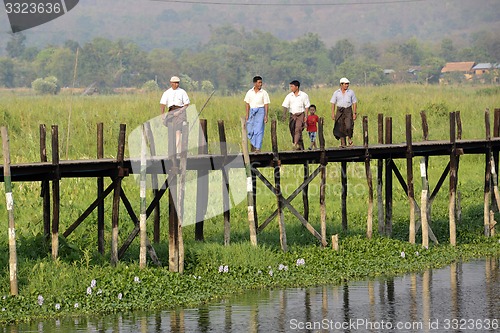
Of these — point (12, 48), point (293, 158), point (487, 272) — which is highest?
point (12, 48)

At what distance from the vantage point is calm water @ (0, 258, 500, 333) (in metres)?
17.0

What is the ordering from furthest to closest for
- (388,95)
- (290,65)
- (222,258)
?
1. (290,65)
2. (388,95)
3. (222,258)

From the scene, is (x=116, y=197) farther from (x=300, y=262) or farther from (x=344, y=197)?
(x=344, y=197)

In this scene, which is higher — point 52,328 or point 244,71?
point 244,71

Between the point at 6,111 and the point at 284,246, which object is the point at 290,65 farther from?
the point at 284,246

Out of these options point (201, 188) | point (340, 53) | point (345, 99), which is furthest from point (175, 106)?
point (340, 53)

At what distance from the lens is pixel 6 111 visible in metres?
36.1

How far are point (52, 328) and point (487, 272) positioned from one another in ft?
28.5

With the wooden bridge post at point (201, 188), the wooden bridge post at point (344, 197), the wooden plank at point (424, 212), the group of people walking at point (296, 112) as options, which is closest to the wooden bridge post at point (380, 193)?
the wooden bridge post at point (344, 197)

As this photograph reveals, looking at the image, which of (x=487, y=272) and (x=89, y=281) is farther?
(x=487, y=272)

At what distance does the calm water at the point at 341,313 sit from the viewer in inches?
670

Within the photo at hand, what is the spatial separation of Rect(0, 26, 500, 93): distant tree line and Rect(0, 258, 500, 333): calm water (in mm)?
59878

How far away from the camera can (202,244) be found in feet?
70.0

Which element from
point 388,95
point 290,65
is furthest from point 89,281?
point 290,65
